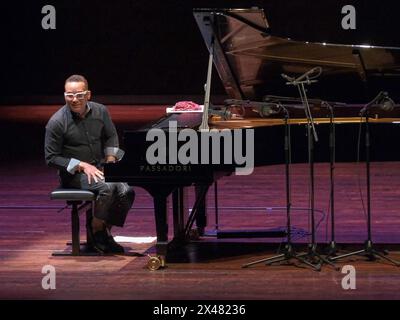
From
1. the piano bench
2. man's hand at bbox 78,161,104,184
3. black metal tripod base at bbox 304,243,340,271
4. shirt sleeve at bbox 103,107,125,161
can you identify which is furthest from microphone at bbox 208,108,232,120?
black metal tripod base at bbox 304,243,340,271

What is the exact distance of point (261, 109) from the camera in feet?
19.1

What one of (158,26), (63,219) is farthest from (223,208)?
(158,26)

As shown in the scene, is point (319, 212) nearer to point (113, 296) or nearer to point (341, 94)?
point (341, 94)

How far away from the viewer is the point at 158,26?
1548 cm

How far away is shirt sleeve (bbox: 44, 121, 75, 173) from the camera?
5.71 meters

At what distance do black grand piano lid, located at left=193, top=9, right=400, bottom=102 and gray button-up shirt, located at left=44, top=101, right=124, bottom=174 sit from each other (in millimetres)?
795

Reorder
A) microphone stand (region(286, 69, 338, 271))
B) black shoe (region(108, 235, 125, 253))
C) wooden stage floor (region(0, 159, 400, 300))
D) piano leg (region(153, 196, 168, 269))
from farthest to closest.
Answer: black shoe (region(108, 235, 125, 253)) < piano leg (region(153, 196, 168, 269)) < microphone stand (region(286, 69, 338, 271)) < wooden stage floor (region(0, 159, 400, 300))

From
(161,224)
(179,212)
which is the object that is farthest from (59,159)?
(179,212)

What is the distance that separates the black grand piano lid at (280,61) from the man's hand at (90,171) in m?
0.97

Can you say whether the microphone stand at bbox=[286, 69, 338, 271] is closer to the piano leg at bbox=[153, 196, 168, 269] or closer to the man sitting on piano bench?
the piano leg at bbox=[153, 196, 168, 269]

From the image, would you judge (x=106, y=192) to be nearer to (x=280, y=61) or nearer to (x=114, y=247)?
(x=114, y=247)

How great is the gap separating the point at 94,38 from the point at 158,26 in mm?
1077

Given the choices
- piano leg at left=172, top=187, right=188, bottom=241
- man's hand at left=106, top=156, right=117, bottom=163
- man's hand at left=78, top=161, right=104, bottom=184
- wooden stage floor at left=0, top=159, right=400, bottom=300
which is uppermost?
man's hand at left=106, top=156, right=117, bottom=163
